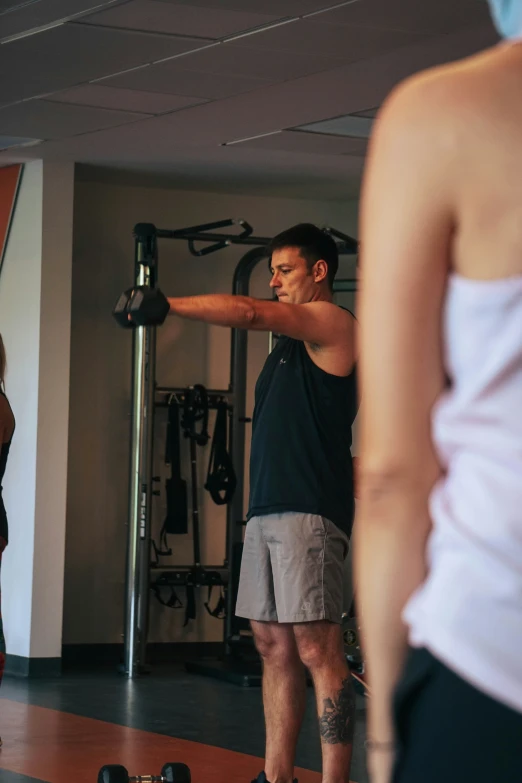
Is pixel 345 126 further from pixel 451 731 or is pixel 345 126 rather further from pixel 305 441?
pixel 451 731

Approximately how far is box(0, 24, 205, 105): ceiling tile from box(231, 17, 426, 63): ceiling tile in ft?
1.05

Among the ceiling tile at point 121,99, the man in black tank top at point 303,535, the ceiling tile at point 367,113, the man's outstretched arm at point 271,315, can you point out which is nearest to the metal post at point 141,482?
the ceiling tile at point 121,99

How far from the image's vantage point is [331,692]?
134 inches

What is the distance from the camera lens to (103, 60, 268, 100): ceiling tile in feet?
17.3

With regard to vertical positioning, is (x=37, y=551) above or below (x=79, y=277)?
below

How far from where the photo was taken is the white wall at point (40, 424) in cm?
673

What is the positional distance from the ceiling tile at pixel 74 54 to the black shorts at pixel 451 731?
425 cm

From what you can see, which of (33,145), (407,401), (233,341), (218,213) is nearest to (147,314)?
(407,401)

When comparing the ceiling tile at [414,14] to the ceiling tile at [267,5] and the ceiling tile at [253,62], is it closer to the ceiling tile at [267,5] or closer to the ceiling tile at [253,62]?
the ceiling tile at [267,5]

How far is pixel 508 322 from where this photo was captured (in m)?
0.76

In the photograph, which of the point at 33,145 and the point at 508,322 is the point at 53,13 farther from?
the point at 508,322

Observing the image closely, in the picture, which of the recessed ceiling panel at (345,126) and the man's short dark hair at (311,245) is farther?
the recessed ceiling panel at (345,126)

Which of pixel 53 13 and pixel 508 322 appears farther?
pixel 53 13

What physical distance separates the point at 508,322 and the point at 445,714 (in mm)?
240
